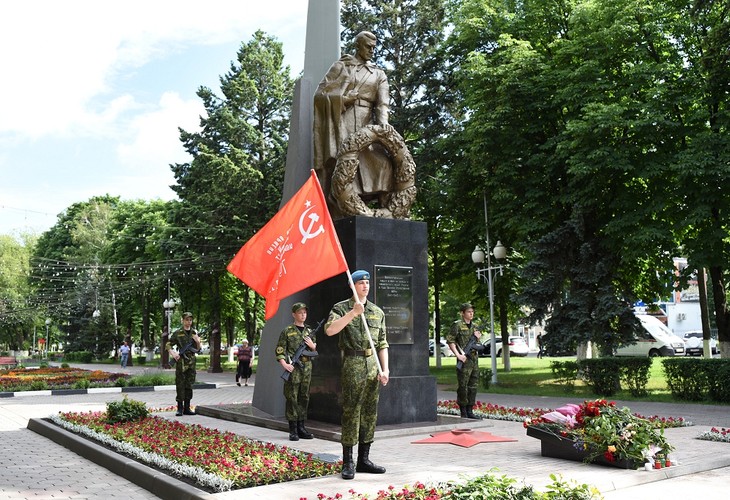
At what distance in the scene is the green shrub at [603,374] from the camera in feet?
59.5

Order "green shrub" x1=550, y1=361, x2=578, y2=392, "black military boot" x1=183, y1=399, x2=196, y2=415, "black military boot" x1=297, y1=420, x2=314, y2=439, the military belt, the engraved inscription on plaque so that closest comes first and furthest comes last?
the military belt < "black military boot" x1=297, y1=420, x2=314, y2=439 < the engraved inscription on plaque < "black military boot" x1=183, y1=399, x2=196, y2=415 < "green shrub" x1=550, y1=361, x2=578, y2=392

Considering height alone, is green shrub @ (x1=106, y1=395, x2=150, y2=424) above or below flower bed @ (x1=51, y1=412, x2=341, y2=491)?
above

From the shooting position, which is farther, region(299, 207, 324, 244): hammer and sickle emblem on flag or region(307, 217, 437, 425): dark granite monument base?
region(307, 217, 437, 425): dark granite monument base

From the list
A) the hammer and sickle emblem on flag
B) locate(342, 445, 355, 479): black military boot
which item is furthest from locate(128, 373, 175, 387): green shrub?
locate(342, 445, 355, 479): black military boot

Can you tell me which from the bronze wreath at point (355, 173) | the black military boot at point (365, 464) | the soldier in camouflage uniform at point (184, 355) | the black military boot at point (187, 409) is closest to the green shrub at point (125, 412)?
the soldier in camouflage uniform at point (184, 355)

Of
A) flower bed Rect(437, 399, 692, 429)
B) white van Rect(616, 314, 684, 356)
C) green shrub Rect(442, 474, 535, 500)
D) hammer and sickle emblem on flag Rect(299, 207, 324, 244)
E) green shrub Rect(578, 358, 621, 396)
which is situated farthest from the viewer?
white van Rect(616, 314, 684, 356)

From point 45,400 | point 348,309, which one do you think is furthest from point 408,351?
point 45,400

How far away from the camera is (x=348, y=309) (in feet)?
23.0

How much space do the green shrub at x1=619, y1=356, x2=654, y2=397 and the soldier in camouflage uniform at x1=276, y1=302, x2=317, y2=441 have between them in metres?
11.4

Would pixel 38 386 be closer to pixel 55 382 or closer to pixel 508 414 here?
pixel 55 382

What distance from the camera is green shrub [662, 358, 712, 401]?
16.3 metres

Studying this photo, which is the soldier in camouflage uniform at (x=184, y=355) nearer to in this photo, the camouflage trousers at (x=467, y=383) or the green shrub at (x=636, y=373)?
the camouflage trousers at (x=467, y=383)

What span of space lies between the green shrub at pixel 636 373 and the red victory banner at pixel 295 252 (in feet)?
42.0

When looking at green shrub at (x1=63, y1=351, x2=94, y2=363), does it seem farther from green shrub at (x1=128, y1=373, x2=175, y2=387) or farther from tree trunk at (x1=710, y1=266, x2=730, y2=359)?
tree trunk at (x1=710, y1=266, x2=730, y2=359)
